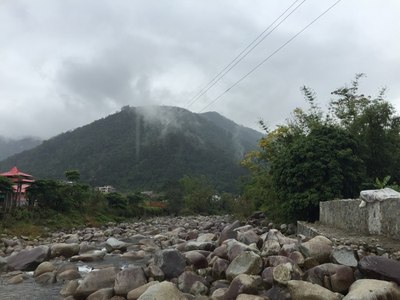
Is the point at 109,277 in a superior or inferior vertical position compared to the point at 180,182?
inferior

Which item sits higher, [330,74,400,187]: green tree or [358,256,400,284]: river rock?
[330,74,400,187]: green tree

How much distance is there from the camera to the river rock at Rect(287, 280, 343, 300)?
21.7 feet

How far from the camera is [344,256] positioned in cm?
801

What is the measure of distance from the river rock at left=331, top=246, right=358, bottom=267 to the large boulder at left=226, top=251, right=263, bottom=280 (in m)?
1.53

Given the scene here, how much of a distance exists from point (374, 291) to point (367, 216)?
15.6 feet

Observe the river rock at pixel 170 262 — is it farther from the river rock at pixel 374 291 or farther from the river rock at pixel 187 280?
the river rock at pixel 374 291

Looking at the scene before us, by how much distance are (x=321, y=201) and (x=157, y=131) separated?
101 metres

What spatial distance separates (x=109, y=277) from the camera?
9203 millimetres

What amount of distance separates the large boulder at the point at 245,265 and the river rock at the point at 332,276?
3.46ft

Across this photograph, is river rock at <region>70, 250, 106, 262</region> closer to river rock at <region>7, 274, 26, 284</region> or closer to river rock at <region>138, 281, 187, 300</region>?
river rock at <region>7, 274, 26, 284</region>

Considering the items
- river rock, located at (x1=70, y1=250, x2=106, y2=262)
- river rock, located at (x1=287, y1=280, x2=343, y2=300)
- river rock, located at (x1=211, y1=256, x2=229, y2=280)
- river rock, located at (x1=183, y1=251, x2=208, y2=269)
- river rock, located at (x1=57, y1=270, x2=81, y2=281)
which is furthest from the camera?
river rock, located at (x1=70, y1=250, x2=106, y2=262)

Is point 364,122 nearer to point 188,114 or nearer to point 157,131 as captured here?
point 157,131

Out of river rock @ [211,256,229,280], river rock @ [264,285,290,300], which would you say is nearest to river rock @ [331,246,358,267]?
river rock @ [264,285,290,300]

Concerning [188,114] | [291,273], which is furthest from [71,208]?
[188,114]
